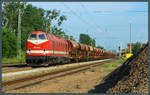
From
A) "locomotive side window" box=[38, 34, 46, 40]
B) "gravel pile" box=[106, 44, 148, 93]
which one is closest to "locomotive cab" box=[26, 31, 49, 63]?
"locomotive side window" box=[38, 34, 46, 40]

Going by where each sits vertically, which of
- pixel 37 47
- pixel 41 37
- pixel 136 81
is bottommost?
pixel 136 81

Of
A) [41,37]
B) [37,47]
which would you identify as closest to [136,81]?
[37,47]

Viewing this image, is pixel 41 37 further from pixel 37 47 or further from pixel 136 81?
pixel 136 81

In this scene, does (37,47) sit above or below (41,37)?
below

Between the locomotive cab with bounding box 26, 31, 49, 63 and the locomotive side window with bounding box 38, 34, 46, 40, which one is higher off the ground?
the locomotive side window with bounding box 38, 34, 46, 40

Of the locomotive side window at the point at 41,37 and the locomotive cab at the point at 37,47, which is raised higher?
the locomotive side window at the point at 41,37

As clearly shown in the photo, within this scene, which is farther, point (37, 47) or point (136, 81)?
point (37, 47)

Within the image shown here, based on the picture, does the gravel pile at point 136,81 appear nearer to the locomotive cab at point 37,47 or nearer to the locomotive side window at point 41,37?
the locomotive cab at point 37,47

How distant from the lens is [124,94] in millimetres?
8672

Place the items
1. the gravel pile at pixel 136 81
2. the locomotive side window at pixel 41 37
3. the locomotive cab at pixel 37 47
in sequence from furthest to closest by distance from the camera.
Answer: the locomotive side window at pixel 41 37, the locomotive cab at pixel 37 47, the gravel pile at pixel 136 81

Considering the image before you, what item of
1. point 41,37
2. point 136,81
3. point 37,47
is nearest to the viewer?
point 136,81

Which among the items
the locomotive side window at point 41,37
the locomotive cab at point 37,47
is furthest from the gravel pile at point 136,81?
the locomotive side window at point 41,37

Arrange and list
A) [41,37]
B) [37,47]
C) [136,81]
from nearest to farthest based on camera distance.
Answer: [136,81] < [37,47] < [41,37]

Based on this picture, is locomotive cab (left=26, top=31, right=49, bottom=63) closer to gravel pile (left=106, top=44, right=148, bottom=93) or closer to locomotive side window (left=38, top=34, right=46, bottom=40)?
locomotive side window (left=38, top=34, right=46, bottom=40)
